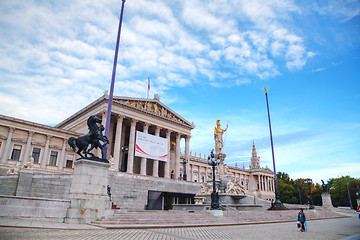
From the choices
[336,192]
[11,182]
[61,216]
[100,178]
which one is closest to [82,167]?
[100,178]

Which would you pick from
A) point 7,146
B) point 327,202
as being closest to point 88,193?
point 7,146

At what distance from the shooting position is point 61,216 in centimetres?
1125

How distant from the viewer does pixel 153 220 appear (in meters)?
13.7

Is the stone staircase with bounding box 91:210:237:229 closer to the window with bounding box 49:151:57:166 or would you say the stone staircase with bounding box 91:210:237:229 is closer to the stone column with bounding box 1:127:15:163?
the stone column with bounding box 1:127:15:163

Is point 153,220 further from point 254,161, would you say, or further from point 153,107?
point 254,161

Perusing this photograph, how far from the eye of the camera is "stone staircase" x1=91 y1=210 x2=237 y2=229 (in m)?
11.6

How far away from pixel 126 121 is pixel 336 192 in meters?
64.0

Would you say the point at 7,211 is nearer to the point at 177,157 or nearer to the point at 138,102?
the point at 138,102

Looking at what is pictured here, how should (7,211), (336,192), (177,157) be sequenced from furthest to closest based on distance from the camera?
(336,192)
(177,157)
(7,211)

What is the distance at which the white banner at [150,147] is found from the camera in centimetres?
3900

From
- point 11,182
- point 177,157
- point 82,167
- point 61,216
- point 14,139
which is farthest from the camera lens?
point 177,157

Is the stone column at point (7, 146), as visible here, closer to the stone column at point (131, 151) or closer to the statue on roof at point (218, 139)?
the stone column at point (131, 151)

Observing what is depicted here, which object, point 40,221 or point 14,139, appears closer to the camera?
point 40,221

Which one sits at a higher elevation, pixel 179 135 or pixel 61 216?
pixel 179 135
